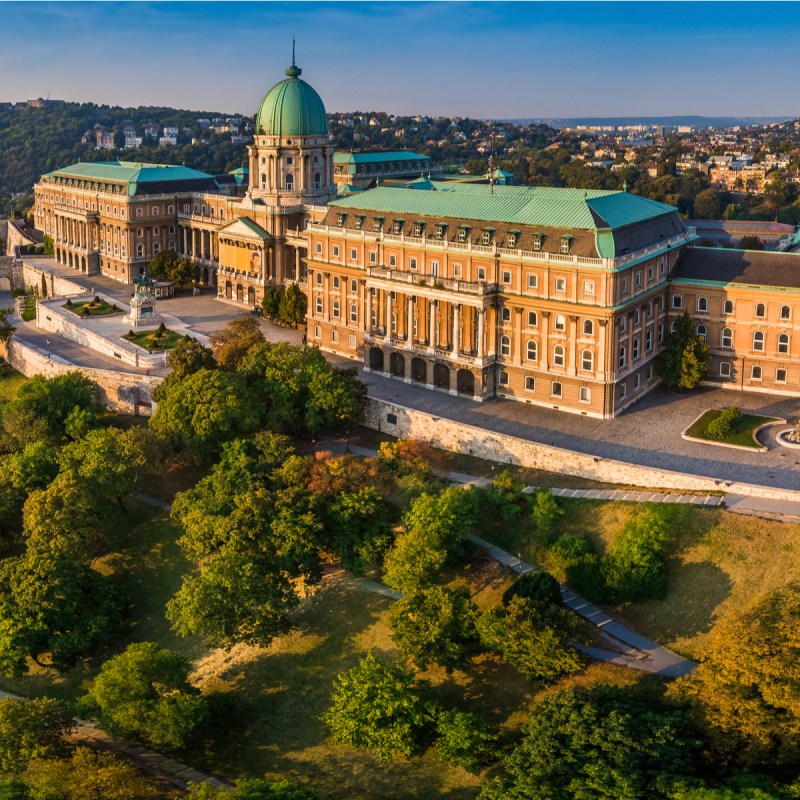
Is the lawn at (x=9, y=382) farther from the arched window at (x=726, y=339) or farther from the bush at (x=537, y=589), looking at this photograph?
the arched window at (x=726, y=339)

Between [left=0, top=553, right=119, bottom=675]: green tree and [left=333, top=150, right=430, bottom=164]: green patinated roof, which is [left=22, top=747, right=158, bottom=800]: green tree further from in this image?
[left=333, top=150, right=430, bottom=164]: green patinated roof

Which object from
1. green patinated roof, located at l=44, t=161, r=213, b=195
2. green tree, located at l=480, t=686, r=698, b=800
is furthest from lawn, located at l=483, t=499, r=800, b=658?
green patinated roof, located at l=44, t=161, r=213, b=195

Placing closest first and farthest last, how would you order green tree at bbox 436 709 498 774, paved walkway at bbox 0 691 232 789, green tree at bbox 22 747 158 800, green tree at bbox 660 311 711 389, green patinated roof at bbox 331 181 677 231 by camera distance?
green tree at bbox 22 747 158 800 < green tree at bbox 436 709 498 774 < paved walkway at bbox 0 691 232 789 < green patinated roof at bbox 331 181 677 231 < green tree at bbox 660 311 711 389

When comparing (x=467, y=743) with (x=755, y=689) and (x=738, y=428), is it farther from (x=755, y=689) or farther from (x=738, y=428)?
(x=738, y=428)

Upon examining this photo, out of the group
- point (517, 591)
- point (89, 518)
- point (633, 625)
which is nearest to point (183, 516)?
point (89, 518)

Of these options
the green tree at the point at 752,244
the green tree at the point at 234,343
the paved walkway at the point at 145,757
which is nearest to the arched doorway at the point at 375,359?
the green tree at the point at 234,343
